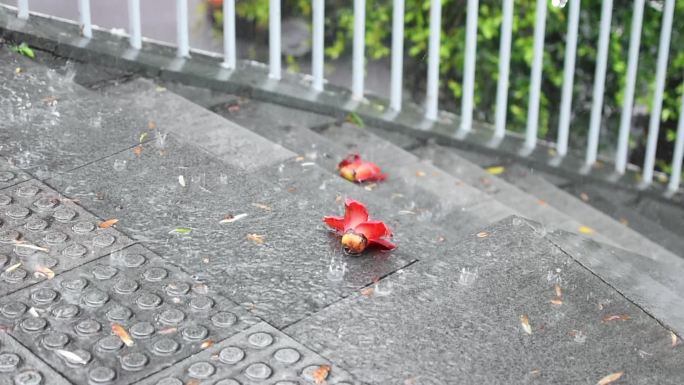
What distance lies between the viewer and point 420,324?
2.97 m

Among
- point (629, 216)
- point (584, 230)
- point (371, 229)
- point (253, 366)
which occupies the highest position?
point (371, 229)

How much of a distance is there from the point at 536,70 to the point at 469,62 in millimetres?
354

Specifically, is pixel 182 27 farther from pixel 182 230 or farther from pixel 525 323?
pixel 525 323

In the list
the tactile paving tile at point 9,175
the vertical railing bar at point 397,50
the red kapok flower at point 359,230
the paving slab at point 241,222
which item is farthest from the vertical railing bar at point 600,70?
the tactile paving tile at point 9,175

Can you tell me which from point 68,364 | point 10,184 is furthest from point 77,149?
point 68,364

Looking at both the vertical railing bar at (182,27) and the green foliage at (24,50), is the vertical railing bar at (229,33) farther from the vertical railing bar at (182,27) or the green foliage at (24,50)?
the green foliage at (24,50)

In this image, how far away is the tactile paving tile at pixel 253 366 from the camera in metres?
2.70

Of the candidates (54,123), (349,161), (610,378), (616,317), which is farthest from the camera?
(349,161)

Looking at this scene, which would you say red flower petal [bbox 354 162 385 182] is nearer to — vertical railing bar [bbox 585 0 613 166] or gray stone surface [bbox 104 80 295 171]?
gray stone surface [bbox 104 80 295 171]

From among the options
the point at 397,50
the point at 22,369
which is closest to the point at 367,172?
the point at 397,50

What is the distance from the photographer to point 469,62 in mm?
5238

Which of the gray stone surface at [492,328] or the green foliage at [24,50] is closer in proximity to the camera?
the gray stone surface at [492,328]

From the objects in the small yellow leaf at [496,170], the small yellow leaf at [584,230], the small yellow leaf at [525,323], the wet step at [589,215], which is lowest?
the wet step at [589,215]

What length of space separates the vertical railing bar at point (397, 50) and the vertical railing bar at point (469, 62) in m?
0.33
